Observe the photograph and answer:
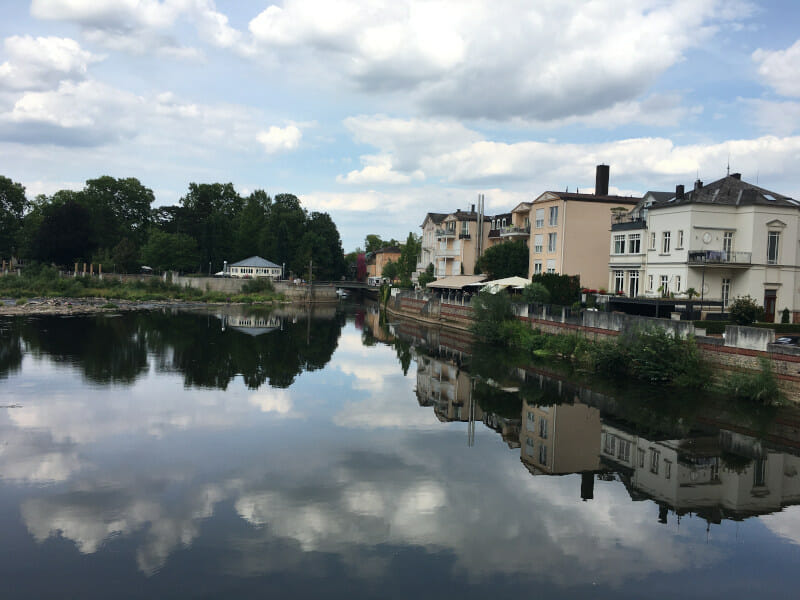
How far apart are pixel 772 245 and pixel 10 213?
9953cm

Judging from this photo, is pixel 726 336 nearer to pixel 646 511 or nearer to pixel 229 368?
pixel 646 511

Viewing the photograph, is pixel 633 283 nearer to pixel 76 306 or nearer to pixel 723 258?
pixel 723 258

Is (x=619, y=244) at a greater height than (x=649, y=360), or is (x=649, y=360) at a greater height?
(x=619, y=244)

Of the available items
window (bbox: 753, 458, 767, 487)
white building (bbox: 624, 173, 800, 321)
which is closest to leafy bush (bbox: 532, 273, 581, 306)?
white building (bbox: 624, 173, 800, 321)

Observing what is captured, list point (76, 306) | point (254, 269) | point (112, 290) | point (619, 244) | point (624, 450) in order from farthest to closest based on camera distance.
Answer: point (254, 269)
point (112, 290)
point (76, 306)
point (619, 244)
point (624, 450)

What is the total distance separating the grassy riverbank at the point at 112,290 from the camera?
6881 cm

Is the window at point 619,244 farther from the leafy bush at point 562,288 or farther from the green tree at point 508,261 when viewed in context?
the green tree at point 508,261

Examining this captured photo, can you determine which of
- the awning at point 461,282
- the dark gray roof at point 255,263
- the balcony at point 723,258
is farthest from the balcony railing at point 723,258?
the dark gray roof at point 255,263

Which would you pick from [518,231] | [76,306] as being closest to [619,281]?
[518,231]

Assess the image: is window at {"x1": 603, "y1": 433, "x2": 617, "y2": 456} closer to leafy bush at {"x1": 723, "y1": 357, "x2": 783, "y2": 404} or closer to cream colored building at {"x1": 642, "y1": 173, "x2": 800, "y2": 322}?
leafy bush at {"x1": 723, "y1": 357, "x2": 783, "y2": 404}

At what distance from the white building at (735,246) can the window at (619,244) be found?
17.8 feet

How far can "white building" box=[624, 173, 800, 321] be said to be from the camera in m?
32.3

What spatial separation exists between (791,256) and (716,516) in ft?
84.5

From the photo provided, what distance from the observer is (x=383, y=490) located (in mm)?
13336
